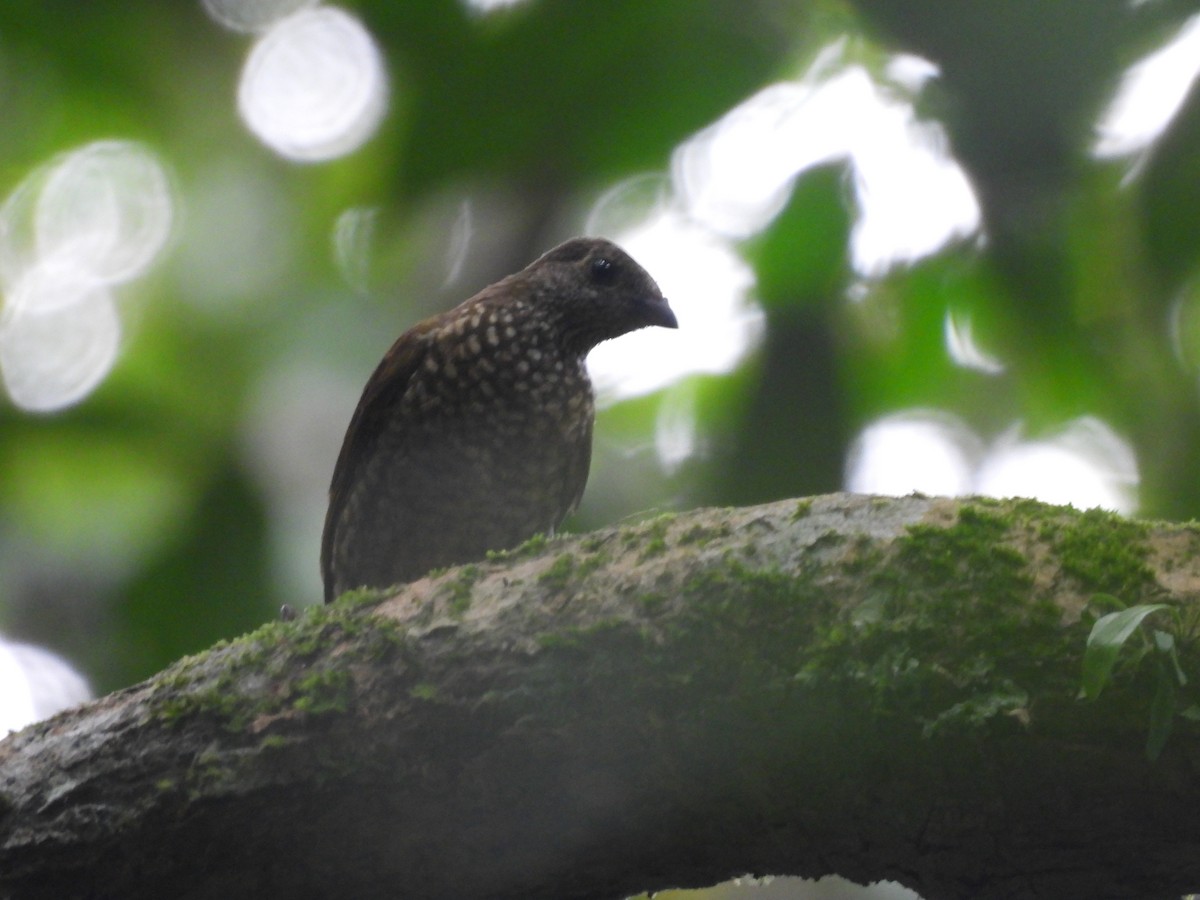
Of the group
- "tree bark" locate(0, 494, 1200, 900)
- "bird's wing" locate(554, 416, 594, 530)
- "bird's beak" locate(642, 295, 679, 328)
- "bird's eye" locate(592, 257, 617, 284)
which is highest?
"bird's eye" locate(592, 257, 617, 284)

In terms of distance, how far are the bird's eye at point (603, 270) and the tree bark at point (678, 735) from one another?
1.73 m

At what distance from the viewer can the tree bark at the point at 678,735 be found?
6.30 ft

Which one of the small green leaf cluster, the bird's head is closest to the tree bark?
the small green leaf cluster

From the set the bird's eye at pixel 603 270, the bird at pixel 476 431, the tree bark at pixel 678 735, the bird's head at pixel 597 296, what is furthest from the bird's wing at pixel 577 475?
the tree bark at pixel 678 735

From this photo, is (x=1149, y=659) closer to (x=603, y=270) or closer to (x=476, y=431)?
(x=476, y=431)

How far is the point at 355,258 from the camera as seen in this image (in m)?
5.51

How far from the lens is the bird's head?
3996 millimetres

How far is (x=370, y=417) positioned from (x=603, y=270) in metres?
0.88

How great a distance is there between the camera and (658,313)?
4.03 metres

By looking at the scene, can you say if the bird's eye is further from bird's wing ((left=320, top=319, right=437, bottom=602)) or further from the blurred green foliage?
the blurred green foliage

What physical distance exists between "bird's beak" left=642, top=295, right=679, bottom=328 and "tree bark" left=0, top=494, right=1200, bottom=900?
5.54 ft

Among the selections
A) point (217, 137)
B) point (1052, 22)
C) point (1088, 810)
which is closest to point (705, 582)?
point (1088, 810)

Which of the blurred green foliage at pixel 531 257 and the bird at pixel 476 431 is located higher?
the blurred green foliage at pixel 531 257

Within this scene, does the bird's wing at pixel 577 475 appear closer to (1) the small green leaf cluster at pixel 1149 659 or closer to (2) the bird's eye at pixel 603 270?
(2) the bird's eye at pixel 603 270
